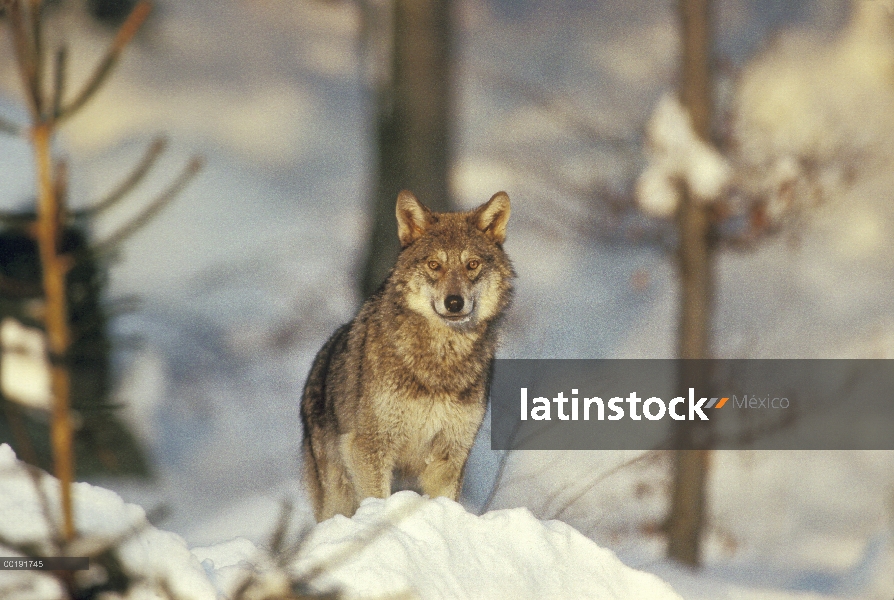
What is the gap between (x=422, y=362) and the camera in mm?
4418

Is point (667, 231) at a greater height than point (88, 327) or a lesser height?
greater

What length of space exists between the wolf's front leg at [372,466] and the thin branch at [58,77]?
326cm

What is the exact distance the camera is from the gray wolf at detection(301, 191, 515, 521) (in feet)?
14.1

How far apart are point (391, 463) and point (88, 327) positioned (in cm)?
312

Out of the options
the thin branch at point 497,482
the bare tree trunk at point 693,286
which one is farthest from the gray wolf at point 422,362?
the bare tree trunk at point 693,286

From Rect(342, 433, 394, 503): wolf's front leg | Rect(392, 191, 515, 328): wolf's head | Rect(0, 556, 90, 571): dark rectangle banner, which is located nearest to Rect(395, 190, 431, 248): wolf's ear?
Rect(392, 191, 515, 328): wolf's head

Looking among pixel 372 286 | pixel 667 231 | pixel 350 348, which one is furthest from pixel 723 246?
pixel 350 348

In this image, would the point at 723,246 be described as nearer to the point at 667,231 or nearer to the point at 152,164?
the point at 667,231

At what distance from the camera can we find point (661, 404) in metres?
7.14

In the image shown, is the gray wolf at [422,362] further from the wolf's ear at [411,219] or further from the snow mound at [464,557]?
the snow mound at [464,557]

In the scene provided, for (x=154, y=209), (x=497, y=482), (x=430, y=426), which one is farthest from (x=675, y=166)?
(x=154, y=209)

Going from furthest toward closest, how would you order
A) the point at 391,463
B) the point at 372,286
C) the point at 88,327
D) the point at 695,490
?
the point at 695,490 → the point at 372,286 → the point at 391,463 → the point at 88,327

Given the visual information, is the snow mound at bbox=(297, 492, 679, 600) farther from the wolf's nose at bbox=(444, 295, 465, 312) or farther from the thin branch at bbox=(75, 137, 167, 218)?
the thin branch at bbox=(75, 137, 167, 218)

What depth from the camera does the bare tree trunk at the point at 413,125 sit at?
235 inches
